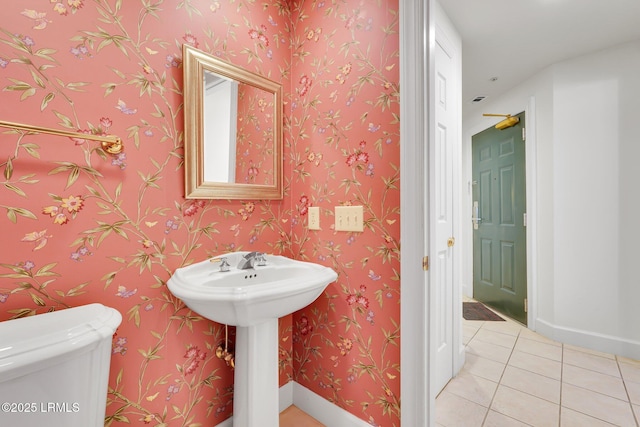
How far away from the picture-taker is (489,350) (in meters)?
2.23

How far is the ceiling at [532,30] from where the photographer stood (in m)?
1.73

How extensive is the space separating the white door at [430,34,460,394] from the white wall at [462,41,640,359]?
120 cm

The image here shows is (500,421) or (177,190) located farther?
(500,421)

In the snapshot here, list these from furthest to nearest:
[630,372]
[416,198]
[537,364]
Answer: [537,364] < [630,372] < [416,198]

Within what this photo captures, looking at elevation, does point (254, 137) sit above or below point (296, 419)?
above

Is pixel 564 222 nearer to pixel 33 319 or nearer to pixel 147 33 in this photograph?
pixel 147 33

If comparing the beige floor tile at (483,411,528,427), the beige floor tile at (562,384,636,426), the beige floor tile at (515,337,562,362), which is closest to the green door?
the beige floor tile at (515,337,562,362)

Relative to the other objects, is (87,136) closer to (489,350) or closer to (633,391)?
(489,350)

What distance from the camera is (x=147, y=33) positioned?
3.50 ft

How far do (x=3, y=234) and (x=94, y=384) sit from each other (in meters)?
0.51

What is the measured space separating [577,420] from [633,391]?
1.94 feet

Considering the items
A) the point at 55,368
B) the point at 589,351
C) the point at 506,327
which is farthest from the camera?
the point at 506,327

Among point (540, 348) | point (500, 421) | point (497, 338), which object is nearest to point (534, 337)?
point (540, 348)

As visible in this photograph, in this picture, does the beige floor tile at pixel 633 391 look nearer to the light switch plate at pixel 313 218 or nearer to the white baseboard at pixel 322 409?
the white baseboard at pixel 322 409
